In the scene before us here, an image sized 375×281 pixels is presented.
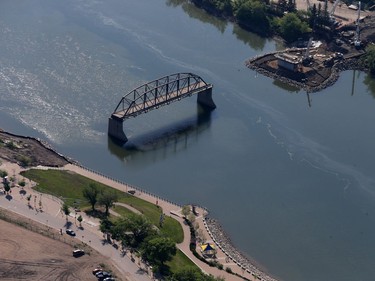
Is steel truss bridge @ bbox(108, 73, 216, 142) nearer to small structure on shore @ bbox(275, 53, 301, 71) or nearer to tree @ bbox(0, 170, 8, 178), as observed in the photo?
small structure on shore @ bbox(275, 53, 301, 71)

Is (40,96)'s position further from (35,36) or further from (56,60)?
(35,36)

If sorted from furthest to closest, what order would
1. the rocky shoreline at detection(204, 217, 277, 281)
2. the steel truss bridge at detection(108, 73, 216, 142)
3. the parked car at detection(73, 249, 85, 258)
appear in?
the steel truss bridge at detection(108, 73, 216, 142) → the rocky shoreline at detection(204, 217, 277, 281) → the parked car at detection(73, 249, 85, 258)

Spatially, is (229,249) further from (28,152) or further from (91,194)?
(28,152)

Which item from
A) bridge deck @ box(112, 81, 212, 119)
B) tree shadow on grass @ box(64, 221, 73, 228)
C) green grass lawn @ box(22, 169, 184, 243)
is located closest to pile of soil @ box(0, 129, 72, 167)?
A: green grass lawn @ box(22, 169, 184, 243)

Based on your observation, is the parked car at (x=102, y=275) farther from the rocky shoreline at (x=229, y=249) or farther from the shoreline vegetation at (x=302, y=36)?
the shoreline vegetation at (x=302, y=36)

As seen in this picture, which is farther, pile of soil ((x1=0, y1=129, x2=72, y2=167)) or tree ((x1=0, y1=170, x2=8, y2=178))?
pile of soil ((x1=0, y1=129, x2=72, y2=167))

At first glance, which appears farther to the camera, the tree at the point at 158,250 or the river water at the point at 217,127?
the river water at the point at 217,127

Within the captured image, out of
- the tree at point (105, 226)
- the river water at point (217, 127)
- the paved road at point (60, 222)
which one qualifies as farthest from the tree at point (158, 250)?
the river water at point (217, 127)

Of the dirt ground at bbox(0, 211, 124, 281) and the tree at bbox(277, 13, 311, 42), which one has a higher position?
the tree at bbox(277, 13, 311, 42)
